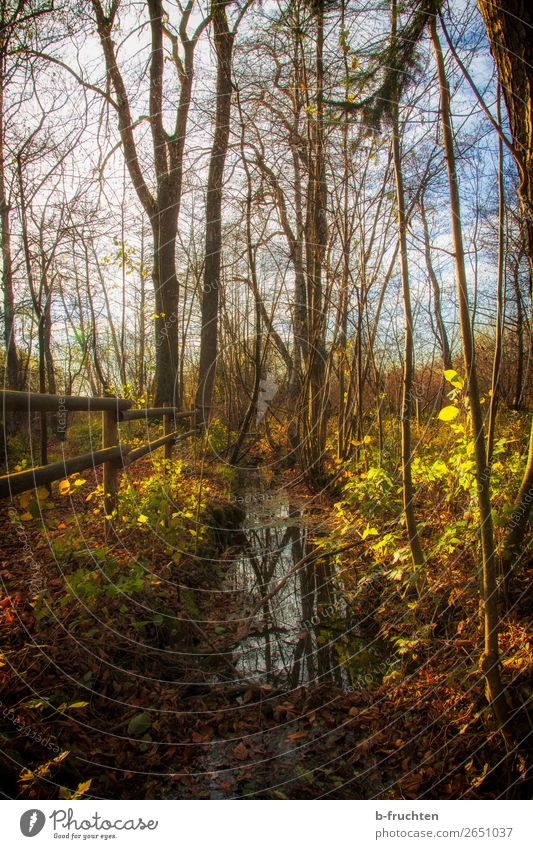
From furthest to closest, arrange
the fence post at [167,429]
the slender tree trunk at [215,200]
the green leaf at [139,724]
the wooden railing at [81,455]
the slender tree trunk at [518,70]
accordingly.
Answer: the fence post at [167,429], the slender tree trunk at [215,200], the green leaf at [139,724], the wooden railing at [81,455], the slender tree trunk at [518,70]

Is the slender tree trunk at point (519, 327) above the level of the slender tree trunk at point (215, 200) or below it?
below

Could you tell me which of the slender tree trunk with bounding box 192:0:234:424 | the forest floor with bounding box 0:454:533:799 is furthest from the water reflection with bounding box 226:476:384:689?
the slender tree trunk with bounding box 192:0:234:424

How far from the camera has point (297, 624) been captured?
327 centimetres

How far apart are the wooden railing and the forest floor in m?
0.31

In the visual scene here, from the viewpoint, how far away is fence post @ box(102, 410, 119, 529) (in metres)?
3.47

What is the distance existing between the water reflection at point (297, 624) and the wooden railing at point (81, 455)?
1573mm

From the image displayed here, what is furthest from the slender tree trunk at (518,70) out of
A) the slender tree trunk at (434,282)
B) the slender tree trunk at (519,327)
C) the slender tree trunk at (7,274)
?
the slender tree trunk at (7,274)

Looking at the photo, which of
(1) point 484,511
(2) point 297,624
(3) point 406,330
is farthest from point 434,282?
(2) point 297,624

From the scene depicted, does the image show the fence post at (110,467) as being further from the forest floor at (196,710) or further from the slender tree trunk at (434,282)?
the slender tree trunk at (434,282)

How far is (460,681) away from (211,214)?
5885mm

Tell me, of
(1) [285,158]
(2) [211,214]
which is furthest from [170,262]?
(1) [285,158]

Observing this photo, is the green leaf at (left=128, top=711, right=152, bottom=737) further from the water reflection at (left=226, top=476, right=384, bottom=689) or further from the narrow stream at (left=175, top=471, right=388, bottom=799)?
the water reflection at (left=226, top=476, right=384, bottom=689)

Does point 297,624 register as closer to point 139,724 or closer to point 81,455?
point 139,724

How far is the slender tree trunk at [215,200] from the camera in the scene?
11.2 ft
